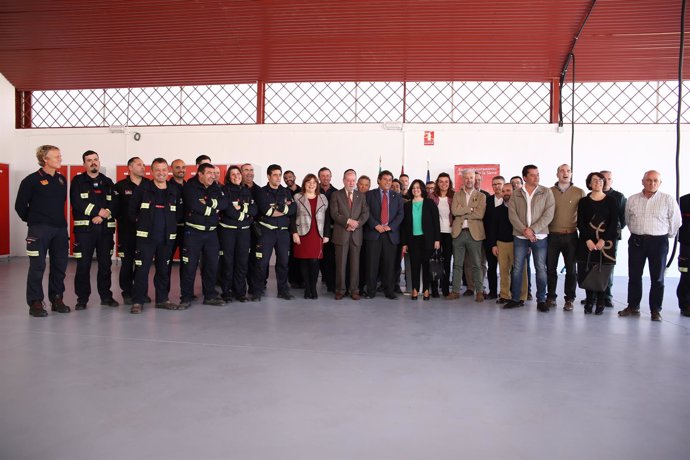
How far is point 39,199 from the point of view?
4.30 meters

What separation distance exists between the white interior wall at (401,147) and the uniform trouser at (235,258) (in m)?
3.56

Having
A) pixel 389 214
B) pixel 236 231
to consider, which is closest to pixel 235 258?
pixel 236 231

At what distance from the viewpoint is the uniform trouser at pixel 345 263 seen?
214 inches

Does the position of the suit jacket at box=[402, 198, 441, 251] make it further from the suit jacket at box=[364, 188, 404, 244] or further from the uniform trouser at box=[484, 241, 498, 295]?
the uniform trouser at box=[484, 241, 498, 295]

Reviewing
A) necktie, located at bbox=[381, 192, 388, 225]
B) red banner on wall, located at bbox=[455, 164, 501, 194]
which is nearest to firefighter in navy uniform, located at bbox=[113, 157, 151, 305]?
necktie, located at bbox=[381, 192, 388, 225]

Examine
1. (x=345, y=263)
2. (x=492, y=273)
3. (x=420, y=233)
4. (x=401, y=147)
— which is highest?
(x=401, y=147)

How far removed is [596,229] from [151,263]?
412cm

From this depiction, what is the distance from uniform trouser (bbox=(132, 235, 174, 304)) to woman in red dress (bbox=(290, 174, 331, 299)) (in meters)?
1.35

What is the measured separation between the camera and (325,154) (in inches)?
332

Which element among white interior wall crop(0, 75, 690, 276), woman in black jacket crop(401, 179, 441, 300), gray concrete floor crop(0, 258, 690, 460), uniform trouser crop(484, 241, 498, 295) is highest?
white interior wall crop(0, 75, 690, 276)

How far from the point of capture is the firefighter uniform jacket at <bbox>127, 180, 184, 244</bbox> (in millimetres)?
4504

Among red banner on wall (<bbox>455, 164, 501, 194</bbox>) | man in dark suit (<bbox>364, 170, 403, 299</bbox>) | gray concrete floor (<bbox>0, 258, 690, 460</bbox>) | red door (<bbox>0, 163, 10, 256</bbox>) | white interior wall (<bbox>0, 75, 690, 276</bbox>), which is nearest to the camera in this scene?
gray concrete floor (<bbox>0, 258, 690, 460</bbox>)

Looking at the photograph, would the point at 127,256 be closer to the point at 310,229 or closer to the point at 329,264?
the point at 310,229

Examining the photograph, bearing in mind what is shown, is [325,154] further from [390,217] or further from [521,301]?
[521,301]
